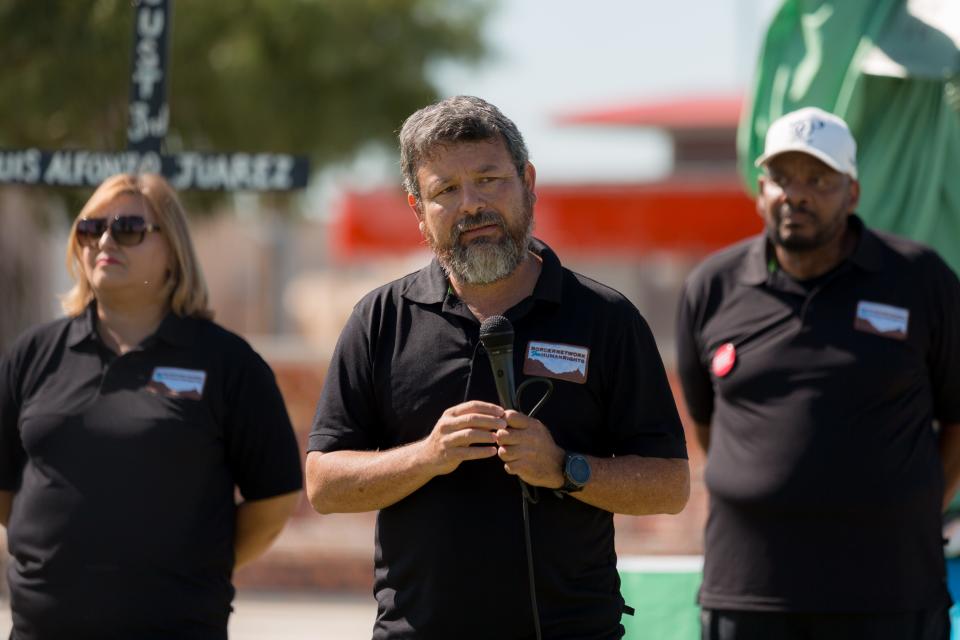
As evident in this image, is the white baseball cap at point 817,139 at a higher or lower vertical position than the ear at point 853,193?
higher

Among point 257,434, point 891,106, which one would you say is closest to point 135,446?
point 257,434

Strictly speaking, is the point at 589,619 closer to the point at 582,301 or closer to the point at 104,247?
the point at 582,301

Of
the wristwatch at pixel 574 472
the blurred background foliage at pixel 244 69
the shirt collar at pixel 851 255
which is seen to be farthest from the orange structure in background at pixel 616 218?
the wristwatch at pixel 574 472

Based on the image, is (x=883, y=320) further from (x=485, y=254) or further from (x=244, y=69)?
(x=244, y=69)

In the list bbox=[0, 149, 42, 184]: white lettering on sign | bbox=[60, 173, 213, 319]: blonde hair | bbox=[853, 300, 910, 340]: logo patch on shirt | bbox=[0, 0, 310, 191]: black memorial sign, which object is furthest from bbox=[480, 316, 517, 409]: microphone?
bbox=[0, 149, 42, 184]: white lettering on sign

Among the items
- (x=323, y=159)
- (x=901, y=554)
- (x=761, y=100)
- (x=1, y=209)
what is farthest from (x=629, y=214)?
(x=901, y=554)

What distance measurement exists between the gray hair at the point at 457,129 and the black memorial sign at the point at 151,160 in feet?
6.73

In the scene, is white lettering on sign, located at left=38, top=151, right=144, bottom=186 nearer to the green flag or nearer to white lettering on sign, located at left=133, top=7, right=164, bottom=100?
white lettering on sign, located at left=133, top=7, right=164, bottom=100

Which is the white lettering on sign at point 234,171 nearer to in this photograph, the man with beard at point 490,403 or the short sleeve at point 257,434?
the short sleeve at point 257,434

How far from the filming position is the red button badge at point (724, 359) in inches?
200

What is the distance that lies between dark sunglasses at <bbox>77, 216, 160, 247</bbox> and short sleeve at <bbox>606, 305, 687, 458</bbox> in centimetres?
182

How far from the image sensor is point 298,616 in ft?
35.6

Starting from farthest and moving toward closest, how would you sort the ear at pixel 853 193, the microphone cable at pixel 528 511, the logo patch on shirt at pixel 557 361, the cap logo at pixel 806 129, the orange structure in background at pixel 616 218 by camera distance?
the orange structure in background at pixel 616 218 < the ear at pixel 853 193 < the cap logo at pixel 806 129 < the logo patch on shirt at pixel 557 361 < the microphone cable at pixel 528 511

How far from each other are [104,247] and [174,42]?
980 centimetres
